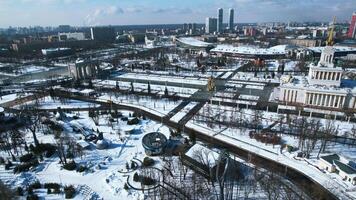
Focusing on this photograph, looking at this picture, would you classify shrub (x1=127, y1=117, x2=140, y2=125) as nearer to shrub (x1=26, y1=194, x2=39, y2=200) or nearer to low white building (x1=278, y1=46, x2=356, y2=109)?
shrub (x1=26, y1=194, x2=39, y2=200)

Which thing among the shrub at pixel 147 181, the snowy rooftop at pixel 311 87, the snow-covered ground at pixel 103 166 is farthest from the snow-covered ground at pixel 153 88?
the shrub at pixel 147 181

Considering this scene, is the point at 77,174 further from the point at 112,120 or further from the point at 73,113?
the point at 73,113

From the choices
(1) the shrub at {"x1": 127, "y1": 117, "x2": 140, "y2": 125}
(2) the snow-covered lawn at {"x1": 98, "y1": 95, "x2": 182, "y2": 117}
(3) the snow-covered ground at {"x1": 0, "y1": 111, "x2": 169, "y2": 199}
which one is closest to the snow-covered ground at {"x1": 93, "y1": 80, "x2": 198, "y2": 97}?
(2) the snow-covered lawn at {"x1": 98, "y1": 95, "x2": 182, "y2": 117}

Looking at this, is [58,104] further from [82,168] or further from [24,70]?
[24,70]

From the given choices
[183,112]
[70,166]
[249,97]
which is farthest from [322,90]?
[70,166]

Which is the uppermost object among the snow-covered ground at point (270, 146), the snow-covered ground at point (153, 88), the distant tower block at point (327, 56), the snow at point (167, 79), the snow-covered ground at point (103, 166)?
the distant tower block at point (327, 56)

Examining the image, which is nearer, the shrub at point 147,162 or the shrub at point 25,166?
the shrub at point 25,166

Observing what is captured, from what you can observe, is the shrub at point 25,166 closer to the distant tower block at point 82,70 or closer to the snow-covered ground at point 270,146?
the snow-covered ground at point 270,146

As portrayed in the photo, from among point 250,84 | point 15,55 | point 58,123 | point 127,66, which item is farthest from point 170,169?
point 15,55
